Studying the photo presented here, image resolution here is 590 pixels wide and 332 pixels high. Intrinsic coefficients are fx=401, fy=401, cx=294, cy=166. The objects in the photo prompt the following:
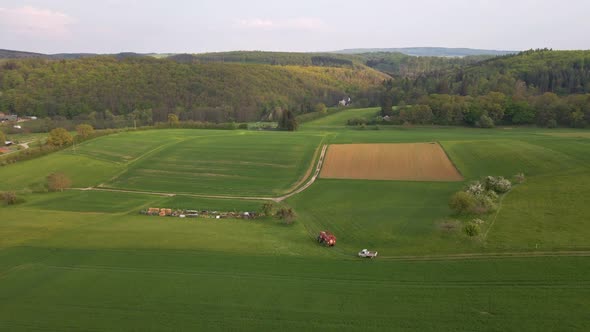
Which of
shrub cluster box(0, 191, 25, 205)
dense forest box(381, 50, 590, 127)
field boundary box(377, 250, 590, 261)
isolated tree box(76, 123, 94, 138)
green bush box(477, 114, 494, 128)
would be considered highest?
dense forest box(381, 50, 590, 127)

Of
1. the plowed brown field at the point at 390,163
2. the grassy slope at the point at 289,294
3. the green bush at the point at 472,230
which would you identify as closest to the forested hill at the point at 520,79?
the plowed brown field at the point at 390,163

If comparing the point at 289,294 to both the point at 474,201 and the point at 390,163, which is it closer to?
the point at 474,201

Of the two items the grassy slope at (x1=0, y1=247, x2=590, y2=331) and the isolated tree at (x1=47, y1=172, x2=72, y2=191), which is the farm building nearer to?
the isolated tree at (x1=47, y1=172, x2=72, y2=191)

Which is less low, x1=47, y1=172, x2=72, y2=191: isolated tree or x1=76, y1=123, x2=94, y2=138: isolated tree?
x1=76, y1=123, x2=94, y2=138: isolated tree

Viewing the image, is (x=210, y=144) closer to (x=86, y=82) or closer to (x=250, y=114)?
(x=250, y=114)

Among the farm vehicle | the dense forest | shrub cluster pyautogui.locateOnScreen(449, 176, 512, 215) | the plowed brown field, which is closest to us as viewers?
the farm vehicle

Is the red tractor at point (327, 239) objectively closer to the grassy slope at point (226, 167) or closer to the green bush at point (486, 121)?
the grassy slope at point (226, 167)

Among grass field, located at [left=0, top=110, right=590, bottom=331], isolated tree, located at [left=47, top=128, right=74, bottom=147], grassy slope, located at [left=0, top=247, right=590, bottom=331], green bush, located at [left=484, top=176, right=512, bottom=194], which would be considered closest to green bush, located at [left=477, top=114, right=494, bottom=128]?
grass field, located at [left=0, top=110, right=590, bottom=331]

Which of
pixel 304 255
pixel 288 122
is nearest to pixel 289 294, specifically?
pixel 304 255
